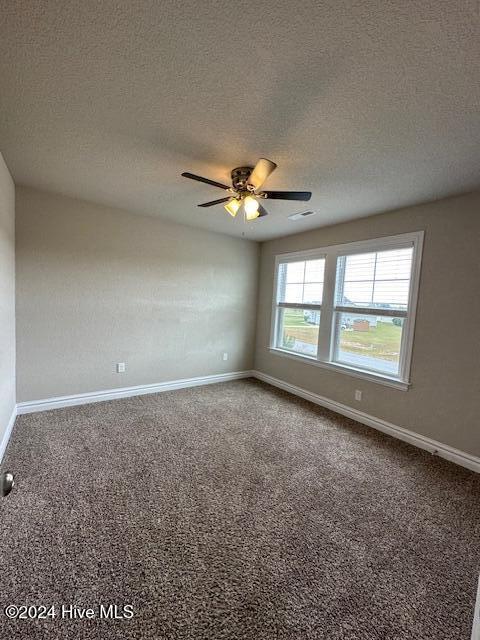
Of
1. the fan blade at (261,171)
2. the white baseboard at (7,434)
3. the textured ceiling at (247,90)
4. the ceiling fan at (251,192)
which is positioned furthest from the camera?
the white baseboard at (7,434)

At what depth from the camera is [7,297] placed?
2.62 metres

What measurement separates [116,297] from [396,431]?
3675 millimetres

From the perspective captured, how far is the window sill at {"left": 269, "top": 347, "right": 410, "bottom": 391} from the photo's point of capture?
305cm

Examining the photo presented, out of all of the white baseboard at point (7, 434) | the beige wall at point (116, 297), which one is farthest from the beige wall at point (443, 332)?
the white baseboard at point (7, 434)

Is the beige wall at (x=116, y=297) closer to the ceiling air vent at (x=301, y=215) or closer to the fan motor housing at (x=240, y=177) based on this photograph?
the ceiling air vent at (x=301, y=215)

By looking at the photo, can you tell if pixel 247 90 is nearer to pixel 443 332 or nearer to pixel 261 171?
pixel 261 171

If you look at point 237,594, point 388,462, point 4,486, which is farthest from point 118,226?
point 388,462

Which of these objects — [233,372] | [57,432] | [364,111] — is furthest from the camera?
[233,372]

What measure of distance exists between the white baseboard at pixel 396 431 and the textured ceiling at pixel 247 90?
2.38 metres

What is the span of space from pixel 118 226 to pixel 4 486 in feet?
10.7

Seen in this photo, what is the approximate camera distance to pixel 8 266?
2611 mm

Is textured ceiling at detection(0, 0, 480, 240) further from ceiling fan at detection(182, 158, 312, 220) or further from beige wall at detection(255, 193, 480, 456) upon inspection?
beige wall at detection(255, 193, 480, 456)

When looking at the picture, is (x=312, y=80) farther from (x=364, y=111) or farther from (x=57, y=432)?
(x=57, y=432)

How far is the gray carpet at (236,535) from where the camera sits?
1.25 m
